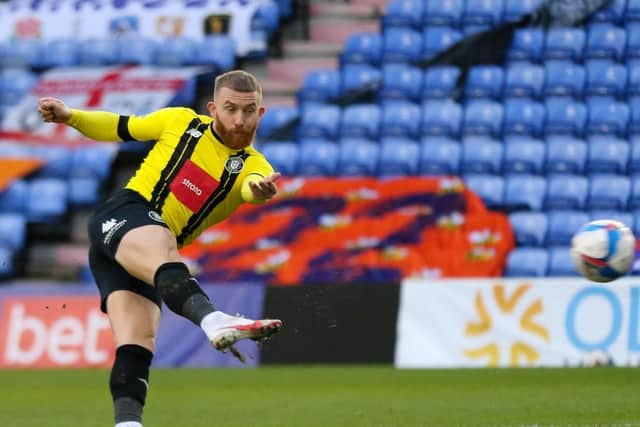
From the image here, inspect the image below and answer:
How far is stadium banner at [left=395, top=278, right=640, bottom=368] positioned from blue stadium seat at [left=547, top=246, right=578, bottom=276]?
2511 mm

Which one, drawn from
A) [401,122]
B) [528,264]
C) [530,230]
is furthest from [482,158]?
[528,264]

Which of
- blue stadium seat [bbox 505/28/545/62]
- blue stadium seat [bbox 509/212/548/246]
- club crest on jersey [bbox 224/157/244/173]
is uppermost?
club crest on jersey [bbox 224/157/244/173]

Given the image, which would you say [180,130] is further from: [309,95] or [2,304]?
[309,95]

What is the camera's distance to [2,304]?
1534 cm

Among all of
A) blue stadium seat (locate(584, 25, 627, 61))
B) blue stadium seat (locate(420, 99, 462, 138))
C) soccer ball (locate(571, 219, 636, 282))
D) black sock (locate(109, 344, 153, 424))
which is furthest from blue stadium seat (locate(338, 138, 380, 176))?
black sock (locate(109, 344, 153, 424))

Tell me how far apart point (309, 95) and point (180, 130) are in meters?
13.2

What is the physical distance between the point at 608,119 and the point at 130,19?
8152 millimetres

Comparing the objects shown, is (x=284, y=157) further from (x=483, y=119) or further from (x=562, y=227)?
(x=562, y=227)

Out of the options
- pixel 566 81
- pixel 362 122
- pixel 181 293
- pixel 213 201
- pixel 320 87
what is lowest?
pixel 362 122

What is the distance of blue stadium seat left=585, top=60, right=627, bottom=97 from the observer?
18422mm

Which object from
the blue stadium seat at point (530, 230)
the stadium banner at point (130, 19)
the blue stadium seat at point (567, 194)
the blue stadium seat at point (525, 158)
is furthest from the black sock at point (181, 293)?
the stadium banner at point (130, 19)

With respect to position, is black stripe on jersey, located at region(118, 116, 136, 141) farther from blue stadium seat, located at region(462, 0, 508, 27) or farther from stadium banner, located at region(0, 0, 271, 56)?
stadium banner, located at region(0, 0, 271, 56)

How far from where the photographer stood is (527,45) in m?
19.1

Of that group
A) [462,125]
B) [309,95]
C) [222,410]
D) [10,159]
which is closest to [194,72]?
[309,95]
